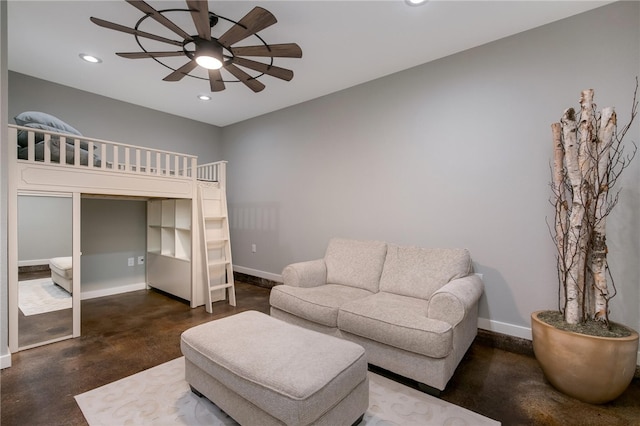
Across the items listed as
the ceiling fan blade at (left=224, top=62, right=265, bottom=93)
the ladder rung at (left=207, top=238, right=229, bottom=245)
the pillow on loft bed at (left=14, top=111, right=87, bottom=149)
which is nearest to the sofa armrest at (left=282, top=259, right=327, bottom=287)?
the ladder rung at (left=207, top=238, right=229, bottom=245)

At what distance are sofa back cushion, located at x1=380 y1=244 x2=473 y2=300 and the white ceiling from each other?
6.42ft

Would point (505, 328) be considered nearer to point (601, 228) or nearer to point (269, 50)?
point (601, 228)

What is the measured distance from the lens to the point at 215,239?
12.4 feet

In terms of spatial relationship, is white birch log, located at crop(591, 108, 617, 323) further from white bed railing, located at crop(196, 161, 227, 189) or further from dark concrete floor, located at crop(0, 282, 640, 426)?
white bed railing, located at crop(196, 161, 227, 189)

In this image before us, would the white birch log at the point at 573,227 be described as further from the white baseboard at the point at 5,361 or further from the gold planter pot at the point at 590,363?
the white baseboard at the point at 5,361

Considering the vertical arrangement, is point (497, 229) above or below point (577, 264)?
Result: above

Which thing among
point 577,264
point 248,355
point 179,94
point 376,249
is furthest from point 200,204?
point 577,264

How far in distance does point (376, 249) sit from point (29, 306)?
131 inches

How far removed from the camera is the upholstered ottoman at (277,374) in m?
1.27

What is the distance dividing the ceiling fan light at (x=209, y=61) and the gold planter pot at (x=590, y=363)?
303 centimetres

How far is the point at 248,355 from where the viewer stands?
150 centimetres

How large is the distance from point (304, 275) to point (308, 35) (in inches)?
88.9

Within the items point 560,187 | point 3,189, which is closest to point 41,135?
point 3,189

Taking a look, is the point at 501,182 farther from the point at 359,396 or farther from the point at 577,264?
the point at 359,396
